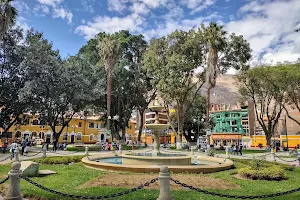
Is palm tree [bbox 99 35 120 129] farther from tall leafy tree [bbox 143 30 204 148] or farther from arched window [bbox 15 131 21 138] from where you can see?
arched window [bbox 15 131 21 138]

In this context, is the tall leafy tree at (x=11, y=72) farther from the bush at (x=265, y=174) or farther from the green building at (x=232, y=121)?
the green building at (x=232, y=121)

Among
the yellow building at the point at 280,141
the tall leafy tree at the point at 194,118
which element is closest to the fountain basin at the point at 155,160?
the tall leafy tree at the point at 194,118

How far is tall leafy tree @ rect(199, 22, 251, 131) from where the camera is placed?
32688mm

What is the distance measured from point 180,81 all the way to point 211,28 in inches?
302

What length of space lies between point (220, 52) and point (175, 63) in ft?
20.9

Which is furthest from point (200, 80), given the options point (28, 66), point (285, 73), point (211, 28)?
point (28, 66)

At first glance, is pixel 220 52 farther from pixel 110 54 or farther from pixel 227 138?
pixel 227 138

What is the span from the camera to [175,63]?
3316cm

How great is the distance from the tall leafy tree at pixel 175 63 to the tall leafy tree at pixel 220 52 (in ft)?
6.27

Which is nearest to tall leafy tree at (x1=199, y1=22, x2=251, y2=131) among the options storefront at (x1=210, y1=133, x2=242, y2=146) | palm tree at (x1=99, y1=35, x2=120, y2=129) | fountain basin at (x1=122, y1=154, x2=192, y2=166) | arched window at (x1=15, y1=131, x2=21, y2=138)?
palm tree at (x1=99, y1=35, x2=120, y2=129)

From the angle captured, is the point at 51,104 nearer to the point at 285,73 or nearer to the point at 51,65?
the point at 51,65

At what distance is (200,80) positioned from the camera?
3781 cm

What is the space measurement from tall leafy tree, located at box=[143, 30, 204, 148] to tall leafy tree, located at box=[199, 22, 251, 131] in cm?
191

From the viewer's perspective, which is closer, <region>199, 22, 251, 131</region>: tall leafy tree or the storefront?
<region>199, 22, 251, 131</region>: tall leafy tree
